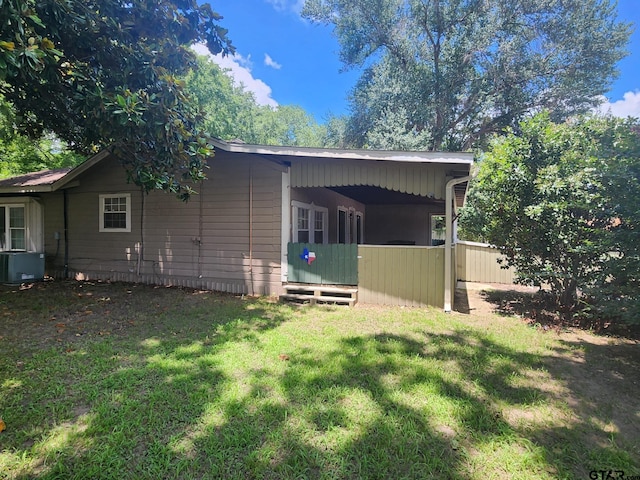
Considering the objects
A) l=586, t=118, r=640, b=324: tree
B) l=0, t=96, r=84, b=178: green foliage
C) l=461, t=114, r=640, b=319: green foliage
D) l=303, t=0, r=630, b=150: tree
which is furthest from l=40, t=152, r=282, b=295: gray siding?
l=303, t=0, r=630, b=150: tree

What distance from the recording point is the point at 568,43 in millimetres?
15844

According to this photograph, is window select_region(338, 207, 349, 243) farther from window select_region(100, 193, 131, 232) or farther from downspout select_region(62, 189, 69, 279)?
downspout select_region(62, 189, 69, 279)

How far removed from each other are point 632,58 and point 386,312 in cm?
1920

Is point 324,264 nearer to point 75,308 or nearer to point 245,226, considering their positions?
point 245,226

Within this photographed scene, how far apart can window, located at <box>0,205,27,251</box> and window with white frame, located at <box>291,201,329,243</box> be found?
826cm

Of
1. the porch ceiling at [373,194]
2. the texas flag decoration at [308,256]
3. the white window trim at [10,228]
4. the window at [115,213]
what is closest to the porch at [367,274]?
the texas flag decoration at [308,256]

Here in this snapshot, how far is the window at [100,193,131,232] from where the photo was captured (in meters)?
8.73

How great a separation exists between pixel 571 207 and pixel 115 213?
33.0ft

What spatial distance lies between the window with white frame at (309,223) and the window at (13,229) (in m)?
8.26

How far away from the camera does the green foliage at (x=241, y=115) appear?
27.8m

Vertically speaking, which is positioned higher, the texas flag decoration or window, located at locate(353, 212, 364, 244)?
window, located at locate(353, 212, 364, 244)

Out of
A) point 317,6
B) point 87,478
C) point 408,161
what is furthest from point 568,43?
point 87,478

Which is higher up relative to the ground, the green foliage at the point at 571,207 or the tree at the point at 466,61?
the tree at the point at 466,61

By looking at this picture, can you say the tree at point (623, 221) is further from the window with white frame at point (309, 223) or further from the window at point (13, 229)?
the window at point (13, 229)
